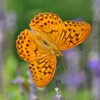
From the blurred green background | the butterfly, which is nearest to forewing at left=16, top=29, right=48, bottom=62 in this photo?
the butterfly

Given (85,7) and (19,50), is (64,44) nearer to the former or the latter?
(19,50)

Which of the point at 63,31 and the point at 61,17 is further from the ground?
the point at 63,31

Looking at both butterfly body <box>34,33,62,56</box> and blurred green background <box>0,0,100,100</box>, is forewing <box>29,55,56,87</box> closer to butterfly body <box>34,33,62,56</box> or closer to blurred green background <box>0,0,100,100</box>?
butterfly body <box>34,33,62,56</box>

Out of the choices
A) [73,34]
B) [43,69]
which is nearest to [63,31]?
[73,34]

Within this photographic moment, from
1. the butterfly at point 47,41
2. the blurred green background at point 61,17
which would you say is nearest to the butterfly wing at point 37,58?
the butterfly at point 47,41

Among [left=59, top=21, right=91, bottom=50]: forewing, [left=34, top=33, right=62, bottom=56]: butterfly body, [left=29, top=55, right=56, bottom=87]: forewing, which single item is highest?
[left=59, top=21, right=91, bottom=50]: forewing

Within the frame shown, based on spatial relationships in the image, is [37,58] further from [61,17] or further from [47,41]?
[61,17]

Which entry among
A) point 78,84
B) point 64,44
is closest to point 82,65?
point 78,84
